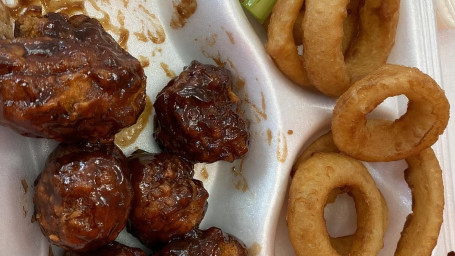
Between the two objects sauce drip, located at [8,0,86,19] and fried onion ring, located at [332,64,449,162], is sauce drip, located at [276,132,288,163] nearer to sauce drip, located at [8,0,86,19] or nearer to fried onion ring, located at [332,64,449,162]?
fried onion ring, located at [332,64,449,162]

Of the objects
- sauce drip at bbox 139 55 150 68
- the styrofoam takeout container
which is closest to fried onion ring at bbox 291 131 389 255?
the styrofoam takeout container

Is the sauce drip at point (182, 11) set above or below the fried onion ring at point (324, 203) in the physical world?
above

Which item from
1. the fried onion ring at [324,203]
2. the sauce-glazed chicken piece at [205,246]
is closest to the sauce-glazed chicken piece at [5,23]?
the sauce-glazed chicken piece at [205,246]

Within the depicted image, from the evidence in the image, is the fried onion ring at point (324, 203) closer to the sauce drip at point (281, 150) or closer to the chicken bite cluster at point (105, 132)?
the sauce drip at point (281, 150)

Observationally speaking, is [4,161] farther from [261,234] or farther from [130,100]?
[261,234]

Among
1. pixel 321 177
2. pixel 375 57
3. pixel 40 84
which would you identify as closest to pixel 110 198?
pixel 40 84

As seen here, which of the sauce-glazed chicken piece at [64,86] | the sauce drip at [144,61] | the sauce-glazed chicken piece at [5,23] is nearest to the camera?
the sauce-glazed chicken piece at [64,86]
